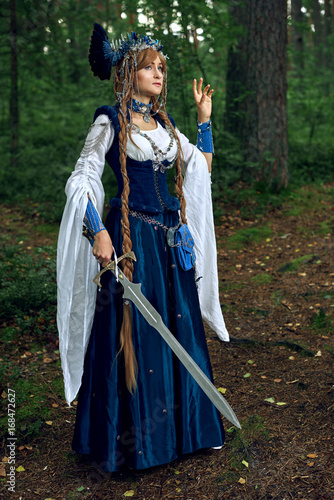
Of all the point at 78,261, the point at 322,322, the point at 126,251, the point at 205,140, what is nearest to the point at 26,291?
the point at 78,261

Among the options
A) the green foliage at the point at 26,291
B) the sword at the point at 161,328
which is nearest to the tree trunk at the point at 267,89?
the green foliage at the point at 26,291

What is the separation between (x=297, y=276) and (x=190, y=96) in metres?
4.30

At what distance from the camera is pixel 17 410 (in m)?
3.71

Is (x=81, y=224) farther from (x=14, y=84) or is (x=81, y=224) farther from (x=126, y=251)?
(x=14, y=84)

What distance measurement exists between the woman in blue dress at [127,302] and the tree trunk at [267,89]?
5448 millimetres

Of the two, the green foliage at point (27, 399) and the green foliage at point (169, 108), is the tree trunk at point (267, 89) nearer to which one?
the green foliage at point (169, 108)

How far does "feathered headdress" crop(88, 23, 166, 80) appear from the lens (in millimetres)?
2918

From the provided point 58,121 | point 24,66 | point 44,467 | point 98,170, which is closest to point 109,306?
point 98,170

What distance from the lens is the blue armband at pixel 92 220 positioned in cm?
274

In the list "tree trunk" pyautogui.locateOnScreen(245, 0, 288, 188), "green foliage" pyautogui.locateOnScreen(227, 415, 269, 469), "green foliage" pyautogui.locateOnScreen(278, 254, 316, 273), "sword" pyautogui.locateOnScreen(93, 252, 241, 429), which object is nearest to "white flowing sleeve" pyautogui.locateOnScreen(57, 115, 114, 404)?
"sword" pyautogui.locateOnScreen(93, 252, 241, 429)

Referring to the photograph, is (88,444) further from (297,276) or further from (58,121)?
(58,121)

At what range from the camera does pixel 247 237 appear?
7340 mm

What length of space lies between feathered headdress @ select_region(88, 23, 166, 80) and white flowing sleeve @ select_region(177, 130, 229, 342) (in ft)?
1.90

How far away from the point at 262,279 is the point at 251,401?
2.46 metres
